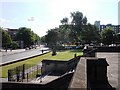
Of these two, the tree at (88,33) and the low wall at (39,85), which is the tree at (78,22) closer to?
the tree at (88,33)

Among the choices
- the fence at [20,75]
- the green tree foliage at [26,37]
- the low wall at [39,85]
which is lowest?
the fence at [20,75]

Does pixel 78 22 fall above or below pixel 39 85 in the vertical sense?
above

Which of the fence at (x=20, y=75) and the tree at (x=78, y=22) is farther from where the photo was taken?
the tree at (x=78, y=22)

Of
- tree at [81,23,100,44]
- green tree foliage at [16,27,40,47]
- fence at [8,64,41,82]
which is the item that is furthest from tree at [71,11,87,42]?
fence at [8,64,41,82]

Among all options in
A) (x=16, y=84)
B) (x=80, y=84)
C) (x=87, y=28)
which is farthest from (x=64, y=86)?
(x=87, y=28)

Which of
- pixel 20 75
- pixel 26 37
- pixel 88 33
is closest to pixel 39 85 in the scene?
pixel 20 75

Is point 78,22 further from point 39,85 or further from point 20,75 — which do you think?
point 39,85

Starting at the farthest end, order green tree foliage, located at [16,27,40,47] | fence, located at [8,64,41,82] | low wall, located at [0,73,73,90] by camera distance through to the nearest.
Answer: green tree foliage, located at [16,27,40,47], fence, located at [8,64,41,82], low wall, located at [0,73,73,90]

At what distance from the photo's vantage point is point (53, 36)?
4117 inches

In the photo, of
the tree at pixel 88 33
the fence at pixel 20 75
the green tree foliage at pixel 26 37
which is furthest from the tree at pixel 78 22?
the fence at pixel 20 75

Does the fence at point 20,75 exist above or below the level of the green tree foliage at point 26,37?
below

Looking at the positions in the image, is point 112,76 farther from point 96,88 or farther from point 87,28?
point 87,28

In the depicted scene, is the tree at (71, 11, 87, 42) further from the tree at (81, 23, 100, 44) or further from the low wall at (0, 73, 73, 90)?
the low wall at (0, 73, 73, 90)

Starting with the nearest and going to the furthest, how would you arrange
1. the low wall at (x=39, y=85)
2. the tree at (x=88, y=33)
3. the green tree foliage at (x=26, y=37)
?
the low wall at (x=39, y=85)
the tree at (x=88, y=33)
the green tree foliage at (x=26, y=37)
